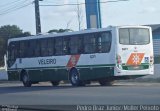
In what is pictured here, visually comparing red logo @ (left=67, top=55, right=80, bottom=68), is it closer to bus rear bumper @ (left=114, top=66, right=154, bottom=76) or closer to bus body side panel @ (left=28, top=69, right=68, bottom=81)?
bus body side panel @ (left=28, top=69, right=68, bottom=81)

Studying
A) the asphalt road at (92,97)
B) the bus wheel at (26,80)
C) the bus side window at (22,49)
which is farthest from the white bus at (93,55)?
the asphalt road at (92,97)

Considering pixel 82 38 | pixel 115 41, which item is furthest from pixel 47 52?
pixel 115 41

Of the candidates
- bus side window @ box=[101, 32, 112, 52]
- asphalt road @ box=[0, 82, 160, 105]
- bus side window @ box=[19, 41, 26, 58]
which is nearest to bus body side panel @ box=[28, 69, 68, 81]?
bus side window @ box=[19, 41, 26, 58]

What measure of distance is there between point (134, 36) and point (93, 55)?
2439mm

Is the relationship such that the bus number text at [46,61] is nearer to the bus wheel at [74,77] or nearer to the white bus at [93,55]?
the white bus at [93,55]

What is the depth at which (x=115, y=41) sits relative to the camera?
28.0 metres

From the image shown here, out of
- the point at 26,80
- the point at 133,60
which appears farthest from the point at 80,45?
the point at 26,80

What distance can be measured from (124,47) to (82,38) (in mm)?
2729

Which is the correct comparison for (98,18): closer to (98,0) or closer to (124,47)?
(98,0)

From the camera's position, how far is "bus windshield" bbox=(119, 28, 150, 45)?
92.9 feet

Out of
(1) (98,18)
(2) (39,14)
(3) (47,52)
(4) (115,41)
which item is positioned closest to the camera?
(4) (115,41)

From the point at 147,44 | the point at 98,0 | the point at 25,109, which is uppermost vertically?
the point at 98,0

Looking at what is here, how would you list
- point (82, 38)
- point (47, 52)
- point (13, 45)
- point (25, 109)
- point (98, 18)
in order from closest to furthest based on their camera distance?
point (25, 109), point (82, 38), point (47, 52), point (13, 45), point (98, 18)

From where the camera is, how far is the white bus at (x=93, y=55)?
1111 inches
